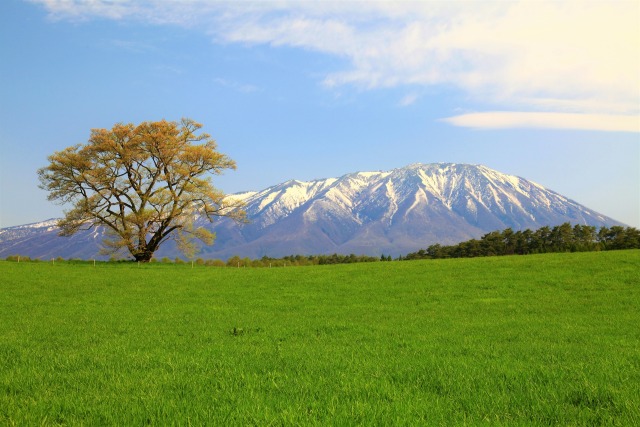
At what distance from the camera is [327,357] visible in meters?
12.4

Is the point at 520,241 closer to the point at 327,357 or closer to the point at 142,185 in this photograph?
the point at 142,185

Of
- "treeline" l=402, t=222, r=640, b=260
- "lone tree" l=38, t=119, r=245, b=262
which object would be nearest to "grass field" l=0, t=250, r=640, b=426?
"lone tree" l=38, t=119, r=245, b=262

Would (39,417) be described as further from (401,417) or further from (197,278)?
(197,278)

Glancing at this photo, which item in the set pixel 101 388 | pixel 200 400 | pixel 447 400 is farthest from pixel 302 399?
pixel 101 388

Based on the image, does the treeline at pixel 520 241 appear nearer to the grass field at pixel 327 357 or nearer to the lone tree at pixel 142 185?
the lone tree at pixel 142 185

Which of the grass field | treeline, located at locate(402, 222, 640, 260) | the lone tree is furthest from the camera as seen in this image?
treeline, located at locate(402, 222, 640, 260)

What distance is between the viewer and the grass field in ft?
25.2

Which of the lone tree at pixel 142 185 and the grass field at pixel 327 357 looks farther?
the lone tree at pixel 142 185

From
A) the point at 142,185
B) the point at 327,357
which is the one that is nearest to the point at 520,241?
the point at 142,185

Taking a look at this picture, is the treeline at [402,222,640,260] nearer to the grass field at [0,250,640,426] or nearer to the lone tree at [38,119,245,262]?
the lone tree at [38,119,245,262]

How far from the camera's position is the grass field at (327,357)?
25.2 ft

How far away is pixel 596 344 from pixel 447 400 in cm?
963

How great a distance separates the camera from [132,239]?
2552 inches

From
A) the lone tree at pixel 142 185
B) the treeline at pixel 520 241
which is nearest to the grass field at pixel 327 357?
the lone tree at pixel 142 185
